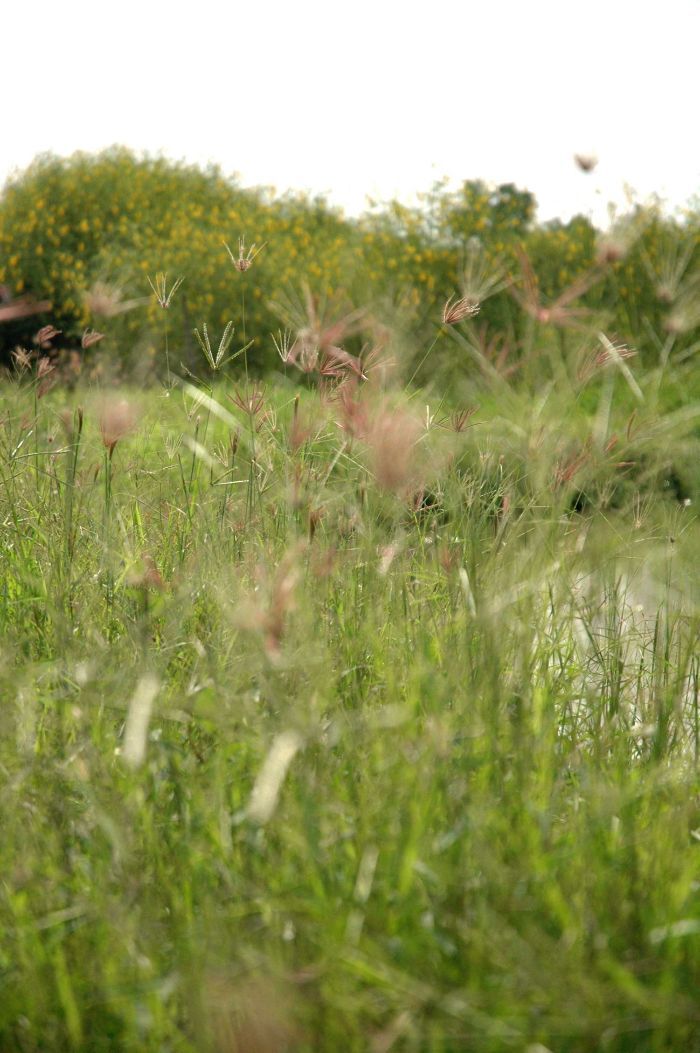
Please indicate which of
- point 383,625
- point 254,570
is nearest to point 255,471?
point 254,570

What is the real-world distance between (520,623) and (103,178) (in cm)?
1267

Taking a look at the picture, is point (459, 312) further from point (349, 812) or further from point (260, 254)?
point (260, 254)

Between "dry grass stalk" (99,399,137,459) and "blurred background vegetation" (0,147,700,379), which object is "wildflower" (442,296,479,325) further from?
"blurred background vegetation" (0,147,700,379)

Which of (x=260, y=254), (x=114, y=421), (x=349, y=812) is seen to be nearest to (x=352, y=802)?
(x=349, y=812)

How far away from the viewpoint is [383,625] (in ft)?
→ 6.45

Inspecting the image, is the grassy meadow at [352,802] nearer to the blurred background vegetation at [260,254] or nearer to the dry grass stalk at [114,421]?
the dry grass stalk at [114,421]

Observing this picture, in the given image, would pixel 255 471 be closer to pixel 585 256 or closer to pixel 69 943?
pixel 69 943

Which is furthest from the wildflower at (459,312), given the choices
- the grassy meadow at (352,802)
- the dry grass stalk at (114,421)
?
the dry grass stalk at (114,421)

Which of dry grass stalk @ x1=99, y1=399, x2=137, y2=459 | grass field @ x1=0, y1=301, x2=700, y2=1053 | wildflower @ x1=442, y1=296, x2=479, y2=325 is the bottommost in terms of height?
grass field @ x1=0, y1=301, x2=700, y2=1053

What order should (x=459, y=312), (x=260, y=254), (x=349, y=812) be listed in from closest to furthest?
(x=349, y=812)
(x=459, y=312)
(x=260, y=254)

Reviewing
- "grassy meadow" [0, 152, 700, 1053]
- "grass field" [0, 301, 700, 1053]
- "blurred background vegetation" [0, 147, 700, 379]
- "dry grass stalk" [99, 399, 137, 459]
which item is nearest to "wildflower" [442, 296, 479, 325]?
"grassy meadow" [0, 152, 700, 1053]

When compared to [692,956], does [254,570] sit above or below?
above

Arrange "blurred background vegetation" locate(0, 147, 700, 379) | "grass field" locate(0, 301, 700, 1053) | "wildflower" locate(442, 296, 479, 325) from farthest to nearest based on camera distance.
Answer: "blurred background vegetation" locate(0, 147, 700, 379)
"wildflower" locate(442, 296, 479, 325)
"grass field" locate(0, 301, 700, 1053)

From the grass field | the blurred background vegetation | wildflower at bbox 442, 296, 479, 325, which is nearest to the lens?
the grass field
